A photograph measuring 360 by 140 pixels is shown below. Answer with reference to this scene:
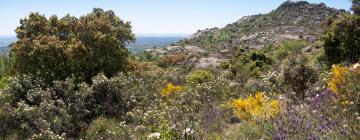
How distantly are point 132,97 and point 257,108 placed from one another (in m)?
5.46

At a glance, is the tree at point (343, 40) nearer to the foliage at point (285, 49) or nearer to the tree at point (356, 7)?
the tree at point (356, 7)

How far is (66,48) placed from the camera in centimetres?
1441

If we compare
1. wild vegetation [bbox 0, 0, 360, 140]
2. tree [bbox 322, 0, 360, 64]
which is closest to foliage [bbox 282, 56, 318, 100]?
wild vegetation [bbox 0, 0, 360, 140]

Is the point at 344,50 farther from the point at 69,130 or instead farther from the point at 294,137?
the point at 294,137

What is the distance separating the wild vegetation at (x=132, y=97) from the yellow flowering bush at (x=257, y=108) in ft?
0.08

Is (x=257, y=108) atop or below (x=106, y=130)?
atop

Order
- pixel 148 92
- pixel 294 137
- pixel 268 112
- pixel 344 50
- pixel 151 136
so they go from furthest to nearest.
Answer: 1. pixel 344 50
2. pixel 148 92
3. pixel 151 136
4. pixel 268 112
5. pixel 294 137

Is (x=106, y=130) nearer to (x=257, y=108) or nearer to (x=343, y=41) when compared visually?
(x=257, y=108)

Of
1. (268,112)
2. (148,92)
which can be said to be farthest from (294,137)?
(148,92)

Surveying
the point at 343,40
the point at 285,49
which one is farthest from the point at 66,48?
the point at 285,49

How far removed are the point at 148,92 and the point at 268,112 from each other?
6.78 m

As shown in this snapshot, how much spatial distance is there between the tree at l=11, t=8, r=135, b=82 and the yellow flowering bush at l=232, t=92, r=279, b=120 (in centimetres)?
608

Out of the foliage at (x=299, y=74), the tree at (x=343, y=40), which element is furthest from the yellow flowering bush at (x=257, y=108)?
the tree at (x=343, y=40)

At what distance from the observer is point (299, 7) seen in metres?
86.6
